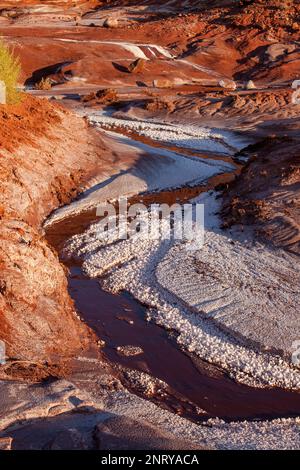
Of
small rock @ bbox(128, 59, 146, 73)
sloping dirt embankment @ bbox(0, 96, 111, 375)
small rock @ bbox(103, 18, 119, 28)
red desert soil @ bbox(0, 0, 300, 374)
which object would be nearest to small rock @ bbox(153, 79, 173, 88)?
Result: red desert soil @ bbox(0, 0, 300, 374)

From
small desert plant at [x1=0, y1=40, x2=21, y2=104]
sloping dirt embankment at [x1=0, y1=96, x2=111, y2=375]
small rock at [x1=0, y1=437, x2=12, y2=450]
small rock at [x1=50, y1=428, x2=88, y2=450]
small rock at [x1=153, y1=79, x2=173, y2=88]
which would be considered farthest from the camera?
small rock at [x1=153, y1=79, x2=173, y2=88]

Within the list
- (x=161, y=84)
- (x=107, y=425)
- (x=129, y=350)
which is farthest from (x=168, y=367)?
(x=161, y=84)

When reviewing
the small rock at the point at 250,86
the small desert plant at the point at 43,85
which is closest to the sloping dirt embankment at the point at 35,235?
the small desert plant at the point at 43,85

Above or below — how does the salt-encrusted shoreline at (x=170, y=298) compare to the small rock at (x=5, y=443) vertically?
below

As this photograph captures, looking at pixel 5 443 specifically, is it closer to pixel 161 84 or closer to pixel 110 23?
pixel 161 84

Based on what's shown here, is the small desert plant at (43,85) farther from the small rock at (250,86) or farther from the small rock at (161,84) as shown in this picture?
the small rock at (250,86)

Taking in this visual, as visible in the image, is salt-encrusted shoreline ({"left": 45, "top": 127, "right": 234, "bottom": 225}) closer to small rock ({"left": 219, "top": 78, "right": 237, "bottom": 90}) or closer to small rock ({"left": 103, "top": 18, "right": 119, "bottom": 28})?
small rock ({"left": 219, "top": 78, "right": 237, "bottom": 90})
